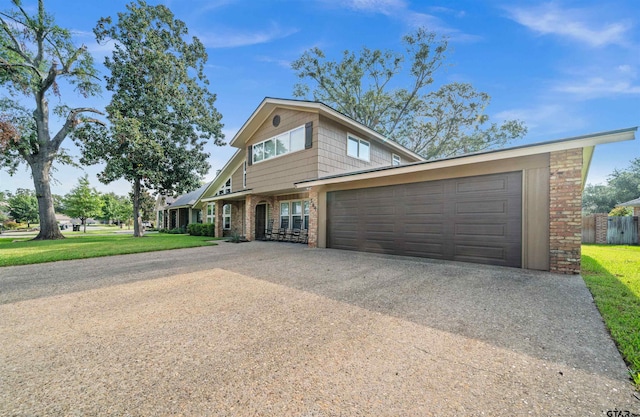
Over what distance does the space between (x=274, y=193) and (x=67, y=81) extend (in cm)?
1690

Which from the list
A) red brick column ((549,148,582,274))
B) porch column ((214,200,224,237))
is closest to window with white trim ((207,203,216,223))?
porch column ((214,200,224,237))

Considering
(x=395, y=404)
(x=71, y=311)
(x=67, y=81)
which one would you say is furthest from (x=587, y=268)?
(x=67, y=81)

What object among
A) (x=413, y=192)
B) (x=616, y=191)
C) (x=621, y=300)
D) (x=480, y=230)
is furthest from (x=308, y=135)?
(x=616, y=191)

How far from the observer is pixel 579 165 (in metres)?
5.26

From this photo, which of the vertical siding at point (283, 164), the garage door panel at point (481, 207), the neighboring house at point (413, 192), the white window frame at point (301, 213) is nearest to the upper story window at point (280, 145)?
the neighboring house at point (413, 192)

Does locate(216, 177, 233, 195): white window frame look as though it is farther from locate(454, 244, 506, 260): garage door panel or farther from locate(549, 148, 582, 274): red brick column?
locate(549, 148, 582, 274): red brick column

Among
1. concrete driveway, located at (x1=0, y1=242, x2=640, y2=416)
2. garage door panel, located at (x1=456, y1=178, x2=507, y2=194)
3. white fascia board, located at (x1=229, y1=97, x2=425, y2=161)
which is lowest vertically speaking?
concrete driveway, located at (x1=0, y1=242, x2=640, y2=416)

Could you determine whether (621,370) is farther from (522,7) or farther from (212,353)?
(522,7)

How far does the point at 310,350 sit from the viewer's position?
255 cm

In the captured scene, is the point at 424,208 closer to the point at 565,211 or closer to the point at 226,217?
the point at 565,211

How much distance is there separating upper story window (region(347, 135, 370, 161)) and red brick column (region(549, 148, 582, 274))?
7.68m

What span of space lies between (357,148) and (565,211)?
8.44m

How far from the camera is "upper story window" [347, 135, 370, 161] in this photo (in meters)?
12.1

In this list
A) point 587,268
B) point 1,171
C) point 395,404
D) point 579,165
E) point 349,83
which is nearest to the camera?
point 395,404
